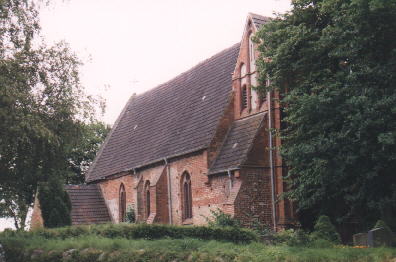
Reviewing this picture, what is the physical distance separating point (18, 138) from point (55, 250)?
19.4 feet

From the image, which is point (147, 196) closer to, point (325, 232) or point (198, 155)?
point (198, 155)

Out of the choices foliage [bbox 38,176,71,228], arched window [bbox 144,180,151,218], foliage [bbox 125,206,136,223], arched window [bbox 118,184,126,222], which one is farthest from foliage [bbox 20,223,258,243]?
arched window [bbox 118,184,126,222]

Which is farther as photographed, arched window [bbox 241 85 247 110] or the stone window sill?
the stone window sill

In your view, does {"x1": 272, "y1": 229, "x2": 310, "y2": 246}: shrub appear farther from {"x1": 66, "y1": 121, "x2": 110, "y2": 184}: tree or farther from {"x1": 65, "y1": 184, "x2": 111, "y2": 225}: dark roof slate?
{"x1": 66, "y1": 121, "x2": 110, "y2": 184}: tree

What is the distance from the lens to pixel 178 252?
580 inches

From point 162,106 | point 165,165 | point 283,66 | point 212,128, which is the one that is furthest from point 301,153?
point 162,106

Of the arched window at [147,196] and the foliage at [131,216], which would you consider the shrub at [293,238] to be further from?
the foliage at [131,216]

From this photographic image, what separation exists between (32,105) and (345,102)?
476 inches

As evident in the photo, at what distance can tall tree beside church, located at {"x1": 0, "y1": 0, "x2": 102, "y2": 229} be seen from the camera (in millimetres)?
22500

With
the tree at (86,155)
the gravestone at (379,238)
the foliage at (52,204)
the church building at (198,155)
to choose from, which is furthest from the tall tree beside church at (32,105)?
the tree at (86,155)

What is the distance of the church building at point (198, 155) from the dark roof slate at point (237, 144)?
0.06m

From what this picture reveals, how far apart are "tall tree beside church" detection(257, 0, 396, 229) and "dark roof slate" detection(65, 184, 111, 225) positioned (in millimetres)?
19770

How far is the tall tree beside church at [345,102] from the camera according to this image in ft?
69.0

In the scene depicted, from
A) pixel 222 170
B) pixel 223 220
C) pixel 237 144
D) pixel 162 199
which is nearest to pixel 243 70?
pixel 237 144
